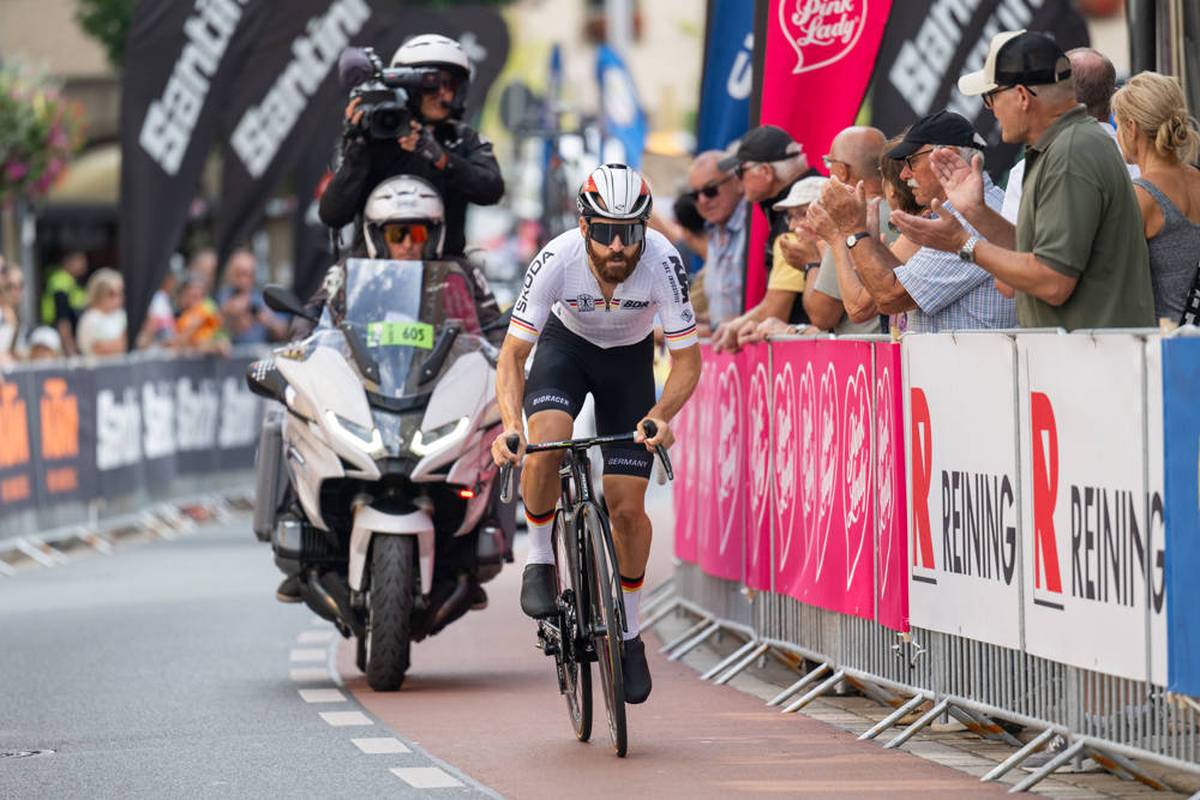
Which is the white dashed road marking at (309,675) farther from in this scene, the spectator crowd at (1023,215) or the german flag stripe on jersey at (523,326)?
the german flag stripe on jersey at (523,326)

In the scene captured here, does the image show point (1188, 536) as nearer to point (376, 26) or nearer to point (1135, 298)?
point (1135, 298)

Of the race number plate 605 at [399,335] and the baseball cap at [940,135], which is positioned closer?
the baseball cap at [940,135]

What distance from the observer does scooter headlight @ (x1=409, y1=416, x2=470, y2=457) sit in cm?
1176

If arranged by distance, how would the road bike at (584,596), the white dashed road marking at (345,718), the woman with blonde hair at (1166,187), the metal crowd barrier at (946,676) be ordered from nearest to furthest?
the metal crowd barrier at (946,676) → the woman with blonde hair at (1166,187) → the road bike at (584,596) → the white dashed road marking at (345,718)

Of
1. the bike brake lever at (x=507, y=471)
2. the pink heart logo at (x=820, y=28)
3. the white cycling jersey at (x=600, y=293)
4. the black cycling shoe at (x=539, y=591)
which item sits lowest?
the black cycling shoe at (x=539, y=591)

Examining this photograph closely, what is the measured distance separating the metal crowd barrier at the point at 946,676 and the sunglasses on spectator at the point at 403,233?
165cm

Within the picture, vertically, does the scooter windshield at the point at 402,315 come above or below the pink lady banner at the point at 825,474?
above

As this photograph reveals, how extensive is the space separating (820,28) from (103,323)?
1210cm

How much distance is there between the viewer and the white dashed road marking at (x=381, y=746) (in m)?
10.0

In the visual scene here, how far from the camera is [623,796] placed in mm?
8906

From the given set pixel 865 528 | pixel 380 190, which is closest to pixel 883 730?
pixel 865 528

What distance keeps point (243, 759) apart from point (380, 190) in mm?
3683

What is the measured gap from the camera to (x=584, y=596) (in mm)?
9883

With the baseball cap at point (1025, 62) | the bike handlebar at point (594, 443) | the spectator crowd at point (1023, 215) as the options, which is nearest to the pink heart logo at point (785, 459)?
the spectator crowd at point (1023, 215)
